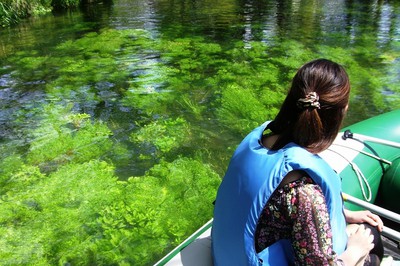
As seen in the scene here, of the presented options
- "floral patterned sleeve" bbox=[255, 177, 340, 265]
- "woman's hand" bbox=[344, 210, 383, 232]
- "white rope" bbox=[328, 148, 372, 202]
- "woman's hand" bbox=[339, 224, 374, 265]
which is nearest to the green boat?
Result: "white rope" bbox=[328, 148, 372, 202]

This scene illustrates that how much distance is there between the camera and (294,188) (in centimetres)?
110

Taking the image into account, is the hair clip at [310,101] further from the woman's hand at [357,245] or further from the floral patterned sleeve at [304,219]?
the woman's hand at [357,245]

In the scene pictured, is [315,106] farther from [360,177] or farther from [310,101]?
[360,177]

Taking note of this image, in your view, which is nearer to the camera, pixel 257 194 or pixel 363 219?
pixel 257 194

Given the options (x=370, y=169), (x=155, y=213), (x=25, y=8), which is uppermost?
(x=25, y=8)

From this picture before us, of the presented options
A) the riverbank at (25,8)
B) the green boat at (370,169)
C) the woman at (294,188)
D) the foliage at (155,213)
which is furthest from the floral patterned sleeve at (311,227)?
the riverbank at (25,8)

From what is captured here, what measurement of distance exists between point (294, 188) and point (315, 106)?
0.26 meters

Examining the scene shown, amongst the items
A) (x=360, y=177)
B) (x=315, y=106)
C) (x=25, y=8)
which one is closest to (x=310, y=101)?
(x=315, y=106)

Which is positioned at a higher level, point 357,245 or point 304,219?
point 304,219

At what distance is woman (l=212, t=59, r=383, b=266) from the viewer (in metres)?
1.09

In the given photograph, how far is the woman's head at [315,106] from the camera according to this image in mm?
1142

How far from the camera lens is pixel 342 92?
116cm

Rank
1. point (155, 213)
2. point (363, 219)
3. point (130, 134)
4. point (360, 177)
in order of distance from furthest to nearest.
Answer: point (130, 134) → point (155, 213) → point (360, 177) → point (363, 219)

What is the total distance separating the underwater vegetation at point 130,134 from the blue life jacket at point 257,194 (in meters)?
1.32
